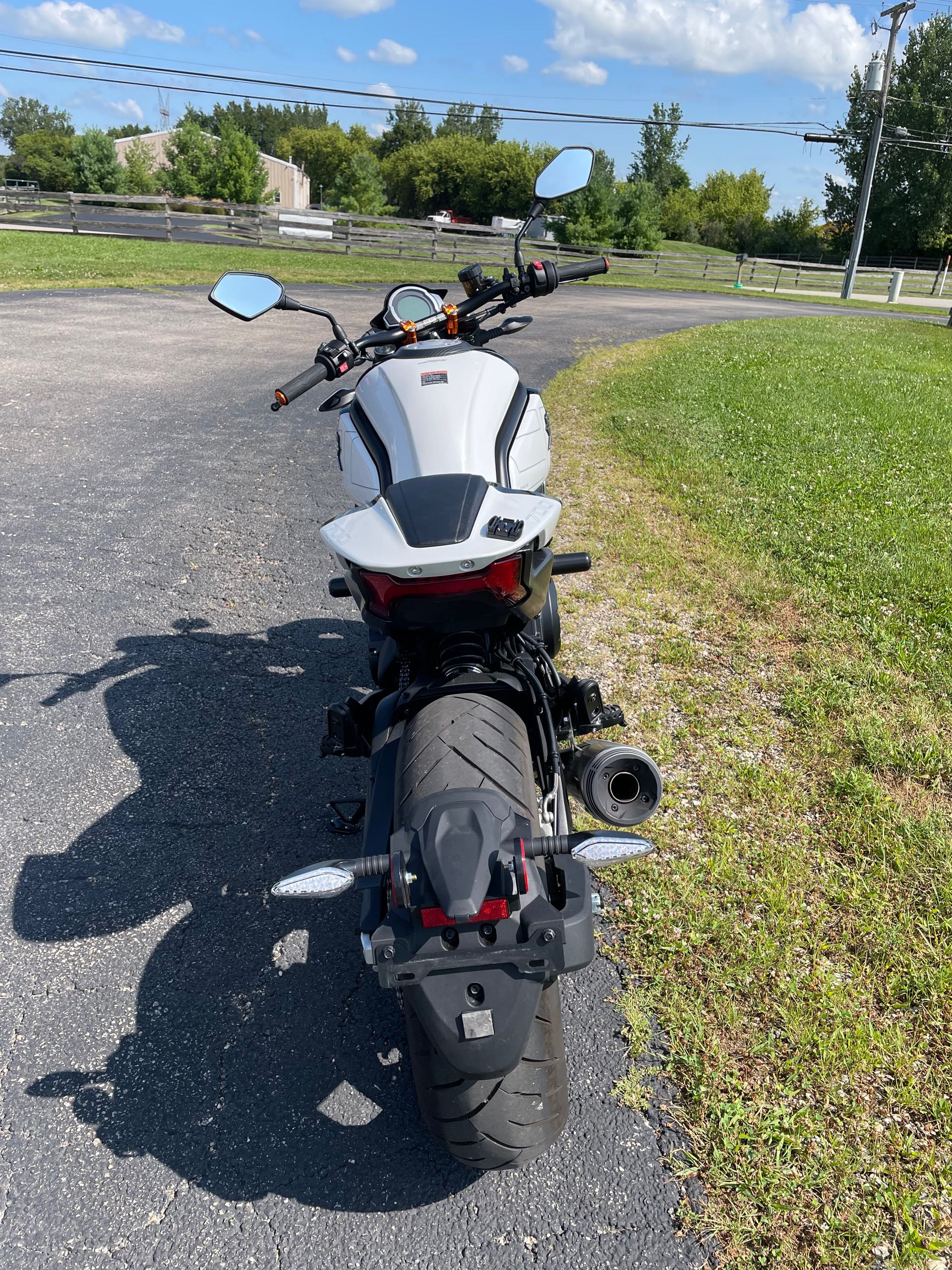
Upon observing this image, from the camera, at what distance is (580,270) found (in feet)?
9.91

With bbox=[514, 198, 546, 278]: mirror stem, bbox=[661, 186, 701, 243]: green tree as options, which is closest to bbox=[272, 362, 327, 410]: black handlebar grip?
bbox=[514, 198, 546, 278]: mirror stem

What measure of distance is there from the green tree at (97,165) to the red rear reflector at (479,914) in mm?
59919

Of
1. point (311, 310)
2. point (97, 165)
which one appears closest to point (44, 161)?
point (97, 165)

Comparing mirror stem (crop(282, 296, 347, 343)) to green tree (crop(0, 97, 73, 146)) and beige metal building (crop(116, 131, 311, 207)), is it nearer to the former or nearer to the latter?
beige metal building (crop(116, 131, 311, 207))

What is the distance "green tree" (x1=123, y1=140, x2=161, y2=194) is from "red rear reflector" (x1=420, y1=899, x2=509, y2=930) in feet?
210

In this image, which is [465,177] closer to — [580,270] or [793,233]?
[793,233]

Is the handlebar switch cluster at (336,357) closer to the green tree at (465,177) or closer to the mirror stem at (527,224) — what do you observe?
the mirror stem at (527,224)

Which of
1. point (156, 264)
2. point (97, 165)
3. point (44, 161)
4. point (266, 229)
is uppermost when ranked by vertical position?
point (44, 161)

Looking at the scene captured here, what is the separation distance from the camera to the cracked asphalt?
71.2 inches

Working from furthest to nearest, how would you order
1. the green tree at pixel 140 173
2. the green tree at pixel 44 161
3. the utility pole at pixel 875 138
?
the green tree at pixel 44 161, the green tree at pixel 140 173, the utility pole at pixel 875 138

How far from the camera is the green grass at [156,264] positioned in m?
16.6

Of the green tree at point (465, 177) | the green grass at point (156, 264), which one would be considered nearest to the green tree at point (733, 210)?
the green tree at point (465, 177)

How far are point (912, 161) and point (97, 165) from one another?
159 feet

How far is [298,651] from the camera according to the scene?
4145 mm
